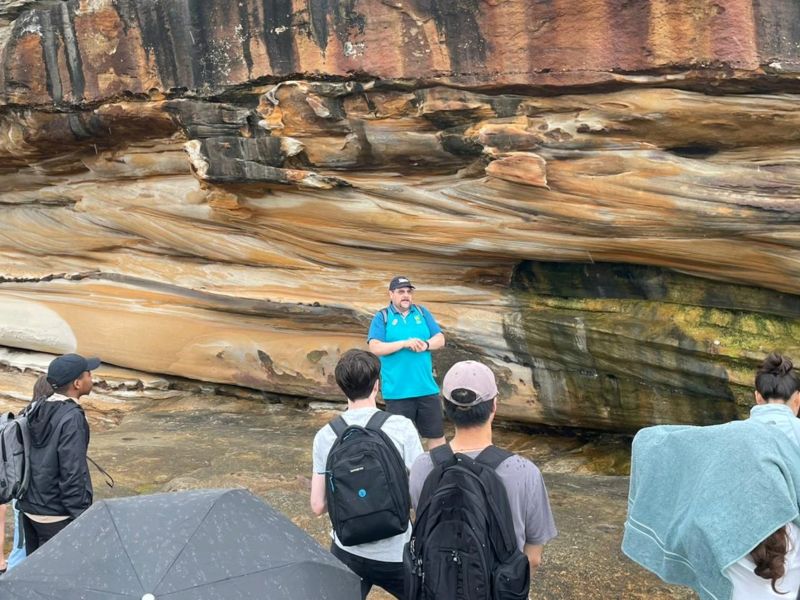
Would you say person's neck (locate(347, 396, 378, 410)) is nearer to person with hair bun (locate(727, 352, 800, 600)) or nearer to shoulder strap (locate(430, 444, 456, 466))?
shoulder strap (locate(430, 444, 456, 466))

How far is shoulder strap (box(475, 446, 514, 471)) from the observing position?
3012 millimetres

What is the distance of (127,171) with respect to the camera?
9.59m

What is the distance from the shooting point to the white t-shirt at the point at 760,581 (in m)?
2.85

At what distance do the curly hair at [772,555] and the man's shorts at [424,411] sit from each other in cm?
342

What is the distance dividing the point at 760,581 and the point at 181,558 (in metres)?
1.88

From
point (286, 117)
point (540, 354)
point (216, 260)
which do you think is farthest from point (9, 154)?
point (540, 354)

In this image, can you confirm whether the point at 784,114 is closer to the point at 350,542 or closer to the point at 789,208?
the point at 789,208

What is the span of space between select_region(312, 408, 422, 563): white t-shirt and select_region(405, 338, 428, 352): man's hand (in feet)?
7.88

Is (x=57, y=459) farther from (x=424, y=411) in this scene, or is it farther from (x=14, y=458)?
(x=424, y=411)

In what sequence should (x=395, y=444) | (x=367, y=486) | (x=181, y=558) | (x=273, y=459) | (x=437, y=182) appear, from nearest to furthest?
1. (x=181, y=558)
2. (x=367, y=486)
3. (x=395, y=444)
4. (x=437, y=182)
5. (x=273, y=459)

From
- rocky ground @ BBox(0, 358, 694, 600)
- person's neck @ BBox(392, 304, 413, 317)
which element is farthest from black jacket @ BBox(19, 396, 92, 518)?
person's neck @ BBox(392, 304, 413, 317)

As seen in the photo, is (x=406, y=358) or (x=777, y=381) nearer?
(x=777, y=381)

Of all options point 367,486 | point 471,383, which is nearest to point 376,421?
point 367,486

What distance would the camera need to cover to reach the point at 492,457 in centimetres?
303
